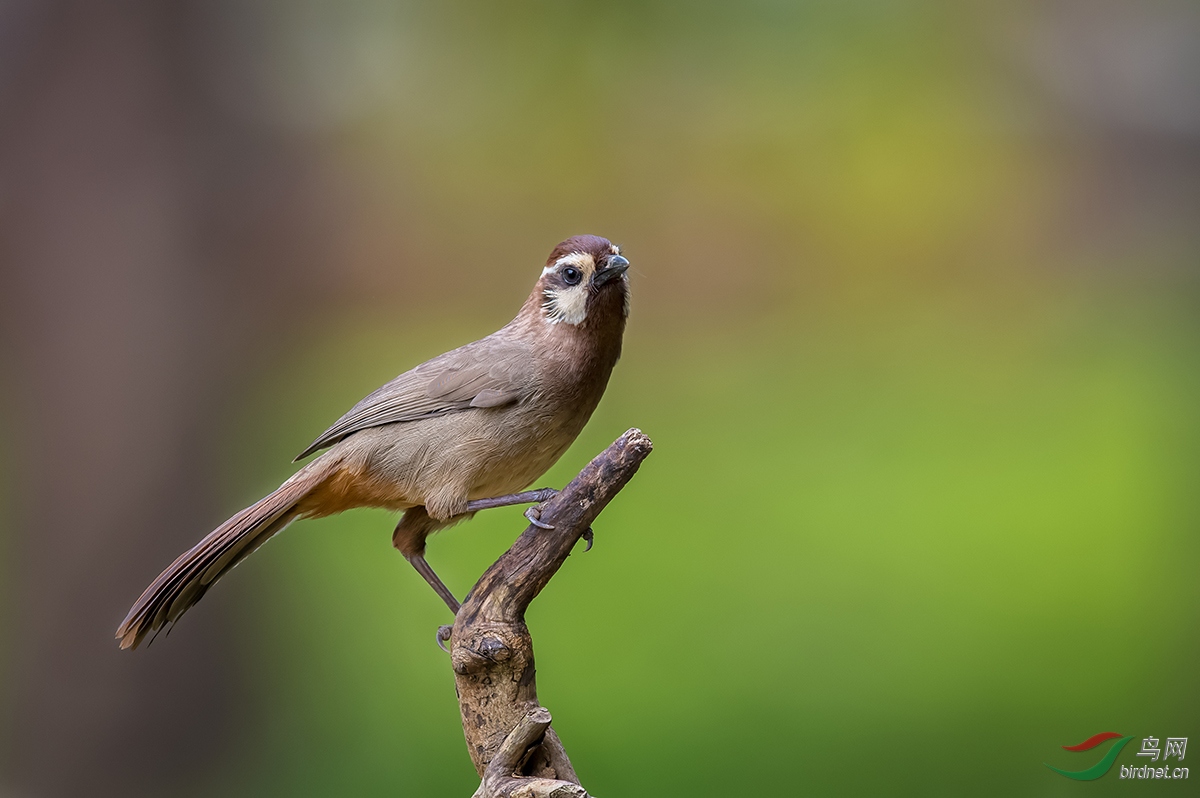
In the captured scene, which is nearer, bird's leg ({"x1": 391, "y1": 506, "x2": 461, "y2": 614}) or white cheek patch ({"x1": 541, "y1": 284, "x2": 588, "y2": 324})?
white cheek patch ({"x1": 541, "y1": 284, "x2": 588, "y2": 324})

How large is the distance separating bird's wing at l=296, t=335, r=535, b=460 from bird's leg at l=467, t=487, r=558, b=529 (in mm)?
262

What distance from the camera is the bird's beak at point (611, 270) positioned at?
9.36ft

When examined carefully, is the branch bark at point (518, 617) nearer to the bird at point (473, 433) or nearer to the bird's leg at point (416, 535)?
the bird at point (473, 433)

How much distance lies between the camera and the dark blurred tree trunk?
4.41 m

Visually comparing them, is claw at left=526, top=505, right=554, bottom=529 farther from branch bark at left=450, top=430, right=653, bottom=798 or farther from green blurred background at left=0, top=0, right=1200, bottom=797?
green blurred background at left=0, top=0, right=1200, bottom=797

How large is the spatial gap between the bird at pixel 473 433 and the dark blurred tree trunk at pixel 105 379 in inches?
71.1

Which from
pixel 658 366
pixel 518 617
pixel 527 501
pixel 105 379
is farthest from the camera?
pixel 658 366

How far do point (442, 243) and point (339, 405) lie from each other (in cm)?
92

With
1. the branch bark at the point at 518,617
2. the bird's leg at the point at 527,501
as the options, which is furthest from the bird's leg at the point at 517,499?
the branch bark at the point at 518,617

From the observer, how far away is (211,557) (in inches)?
110

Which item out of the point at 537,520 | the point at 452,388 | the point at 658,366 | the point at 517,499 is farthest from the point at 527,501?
the point at 658,366

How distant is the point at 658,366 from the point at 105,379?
8.30 feet

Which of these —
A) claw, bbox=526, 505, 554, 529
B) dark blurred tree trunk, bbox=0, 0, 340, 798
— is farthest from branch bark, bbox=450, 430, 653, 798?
dark blurred tree trunk, bbox=0, 0, 340, 798

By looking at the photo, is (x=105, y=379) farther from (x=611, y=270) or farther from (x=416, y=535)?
(x=611, y=270)
